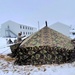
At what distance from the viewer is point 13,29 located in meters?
27.4

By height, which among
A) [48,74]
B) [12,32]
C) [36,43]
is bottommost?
[48,74]

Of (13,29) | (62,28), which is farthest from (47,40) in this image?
(13,29)

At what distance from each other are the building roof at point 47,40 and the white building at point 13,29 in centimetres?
2007

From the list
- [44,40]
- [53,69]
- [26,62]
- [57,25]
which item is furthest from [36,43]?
[57,25]

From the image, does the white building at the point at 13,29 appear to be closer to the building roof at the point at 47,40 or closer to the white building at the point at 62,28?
the white building at the point at 62,28

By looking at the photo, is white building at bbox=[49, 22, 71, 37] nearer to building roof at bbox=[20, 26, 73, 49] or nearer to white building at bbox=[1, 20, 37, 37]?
white building at bbox=[1, 20, 37, 37]

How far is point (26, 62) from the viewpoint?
5.32 m

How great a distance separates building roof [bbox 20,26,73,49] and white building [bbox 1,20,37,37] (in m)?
20.1

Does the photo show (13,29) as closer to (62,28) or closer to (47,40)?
(62,28)

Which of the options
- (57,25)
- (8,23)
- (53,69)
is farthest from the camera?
(8,23)

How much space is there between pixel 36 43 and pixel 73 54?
1294 millimetres

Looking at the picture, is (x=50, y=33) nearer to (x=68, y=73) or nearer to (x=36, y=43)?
(x=36, y=43)

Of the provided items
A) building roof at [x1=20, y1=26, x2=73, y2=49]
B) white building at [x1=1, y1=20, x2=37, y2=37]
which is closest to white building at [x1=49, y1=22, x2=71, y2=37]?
white building at [x1=1, y1=20, x2=37, y2=37]

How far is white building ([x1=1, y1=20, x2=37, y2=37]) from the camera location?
2598 centimetres
